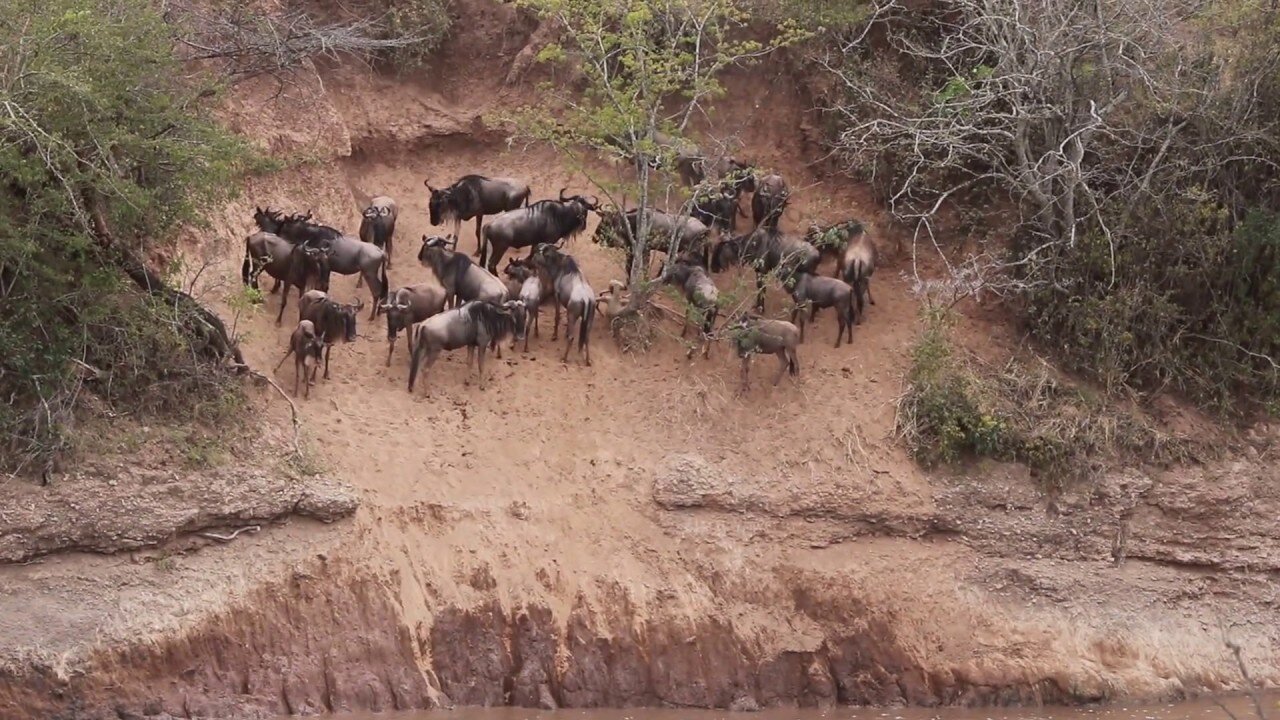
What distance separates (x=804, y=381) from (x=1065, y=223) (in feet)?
11.4

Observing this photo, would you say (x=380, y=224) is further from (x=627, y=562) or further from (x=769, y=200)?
(x=627, y=562)

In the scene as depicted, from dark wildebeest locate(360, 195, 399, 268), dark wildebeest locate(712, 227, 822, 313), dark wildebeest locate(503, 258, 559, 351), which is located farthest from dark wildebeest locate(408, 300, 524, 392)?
dark wildebeest locate(712, 227, 822, 313)

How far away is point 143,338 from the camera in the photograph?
53.3 feet

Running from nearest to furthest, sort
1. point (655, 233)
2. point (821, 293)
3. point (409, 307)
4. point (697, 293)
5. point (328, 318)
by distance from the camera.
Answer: point (328, 318) → point (409, 307) → point (697, 293) → point (821, 293) → point (655, 233)


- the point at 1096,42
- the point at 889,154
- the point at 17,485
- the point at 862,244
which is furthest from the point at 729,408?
the point at 17,485

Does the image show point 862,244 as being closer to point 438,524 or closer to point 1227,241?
point 1227,241

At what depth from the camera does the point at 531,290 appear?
61.4 ft

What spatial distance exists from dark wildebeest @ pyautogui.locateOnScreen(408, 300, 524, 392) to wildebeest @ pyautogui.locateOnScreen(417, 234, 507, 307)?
23 cm

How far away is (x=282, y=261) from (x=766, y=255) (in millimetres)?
5381

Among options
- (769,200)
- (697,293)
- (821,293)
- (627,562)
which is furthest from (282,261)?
(821,293)

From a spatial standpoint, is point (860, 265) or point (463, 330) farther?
point (860, 265)

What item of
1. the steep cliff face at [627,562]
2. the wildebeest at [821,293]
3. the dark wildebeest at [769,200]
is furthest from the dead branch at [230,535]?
the dark wildebeest at [769,200]

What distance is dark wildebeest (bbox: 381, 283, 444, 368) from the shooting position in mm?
18203

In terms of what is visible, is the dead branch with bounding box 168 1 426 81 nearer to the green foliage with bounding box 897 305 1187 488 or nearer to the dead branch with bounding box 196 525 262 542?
the dead branch with bounding box 196 525 262 542
